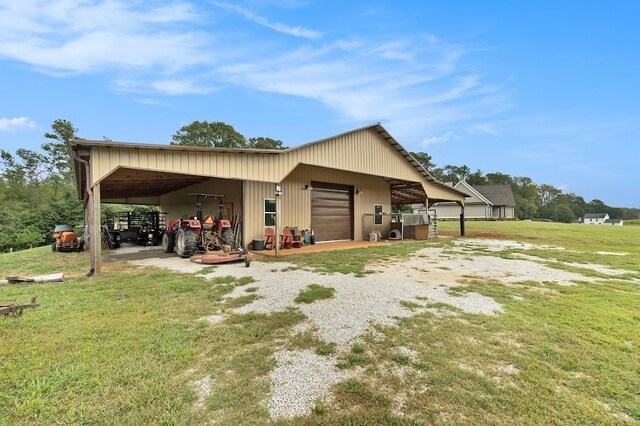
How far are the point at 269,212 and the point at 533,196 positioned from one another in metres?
77.7

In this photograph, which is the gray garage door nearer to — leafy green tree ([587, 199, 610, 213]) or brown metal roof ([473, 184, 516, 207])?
brown metal roof ([473, 184, 516, 207])

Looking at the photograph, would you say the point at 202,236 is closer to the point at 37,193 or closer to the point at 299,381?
the point at 299,381

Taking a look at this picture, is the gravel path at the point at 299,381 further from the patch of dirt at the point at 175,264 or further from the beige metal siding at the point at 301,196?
the beige metal siding at the point at 301,196

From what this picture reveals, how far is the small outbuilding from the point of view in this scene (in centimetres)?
693

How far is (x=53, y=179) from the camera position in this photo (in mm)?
32438

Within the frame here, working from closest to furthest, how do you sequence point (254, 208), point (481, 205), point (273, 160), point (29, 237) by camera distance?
point (273, 160) → point (254, 208) → point (29, 237) → point (481, 205)

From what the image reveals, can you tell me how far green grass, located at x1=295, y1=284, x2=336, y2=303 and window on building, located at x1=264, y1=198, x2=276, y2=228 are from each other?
21.5 ft

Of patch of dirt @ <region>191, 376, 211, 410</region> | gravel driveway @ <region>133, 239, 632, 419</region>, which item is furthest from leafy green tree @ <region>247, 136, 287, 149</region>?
patch of dirt @ <region>191, 376, 211, 410</region>

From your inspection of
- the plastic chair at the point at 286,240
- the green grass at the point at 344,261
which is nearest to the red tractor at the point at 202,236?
the plastic chair at the point at 286,240

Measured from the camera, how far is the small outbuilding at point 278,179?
6.93 m

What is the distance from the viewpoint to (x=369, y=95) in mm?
18031

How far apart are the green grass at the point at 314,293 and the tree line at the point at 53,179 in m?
5.77

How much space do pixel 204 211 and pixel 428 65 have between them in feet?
41.9

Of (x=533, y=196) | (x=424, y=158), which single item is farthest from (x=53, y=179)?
(x=533, y=196)
